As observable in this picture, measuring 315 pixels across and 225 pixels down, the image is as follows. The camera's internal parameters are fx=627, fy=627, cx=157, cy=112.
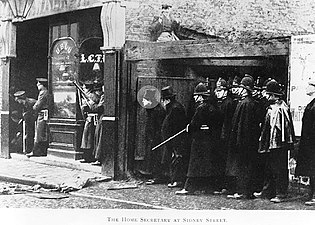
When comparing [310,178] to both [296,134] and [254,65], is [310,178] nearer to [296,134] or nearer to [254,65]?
[296,134]

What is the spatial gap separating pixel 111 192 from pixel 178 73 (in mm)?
597

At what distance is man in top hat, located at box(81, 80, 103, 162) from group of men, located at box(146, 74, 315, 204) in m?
0.50

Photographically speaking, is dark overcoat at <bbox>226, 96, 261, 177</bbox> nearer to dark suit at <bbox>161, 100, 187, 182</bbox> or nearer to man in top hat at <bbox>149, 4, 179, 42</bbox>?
dark suit at <bbox>161, 100, 187, 182</bbox>

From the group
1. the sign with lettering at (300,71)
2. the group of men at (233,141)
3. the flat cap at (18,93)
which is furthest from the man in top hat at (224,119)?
the flat cap at (18,93)

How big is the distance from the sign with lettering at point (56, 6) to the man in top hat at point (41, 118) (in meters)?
0.36

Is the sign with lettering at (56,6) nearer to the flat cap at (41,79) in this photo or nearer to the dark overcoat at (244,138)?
the flat cap at (41,79)

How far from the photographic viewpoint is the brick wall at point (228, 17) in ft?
8.67

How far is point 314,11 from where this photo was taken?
243 centimetres

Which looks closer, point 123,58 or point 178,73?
point 178,73

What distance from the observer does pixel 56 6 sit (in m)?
3.19

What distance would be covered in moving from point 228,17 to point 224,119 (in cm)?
49

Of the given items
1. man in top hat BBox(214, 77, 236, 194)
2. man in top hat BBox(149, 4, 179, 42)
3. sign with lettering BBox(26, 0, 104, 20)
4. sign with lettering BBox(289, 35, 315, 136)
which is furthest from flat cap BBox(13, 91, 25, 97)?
sign with lettering BBox(289, 35, 315, 136)

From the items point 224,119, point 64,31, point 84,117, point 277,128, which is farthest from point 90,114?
point 277,128
